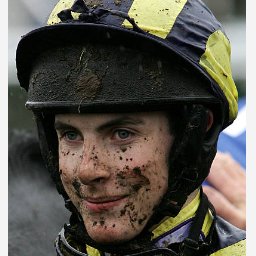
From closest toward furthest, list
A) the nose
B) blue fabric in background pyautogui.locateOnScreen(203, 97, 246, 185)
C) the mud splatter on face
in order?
the nose, the mud splatter on face, blue fabric in background pyautogui.locateOnScreen(203, 97, 246, 185)

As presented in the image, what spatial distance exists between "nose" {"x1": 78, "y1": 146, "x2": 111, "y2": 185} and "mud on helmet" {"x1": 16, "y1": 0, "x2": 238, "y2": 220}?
144 millimetres

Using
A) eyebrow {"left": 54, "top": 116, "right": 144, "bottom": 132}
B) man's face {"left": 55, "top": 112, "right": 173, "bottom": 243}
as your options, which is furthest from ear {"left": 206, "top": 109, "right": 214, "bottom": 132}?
eyebrow {"left": 54, "top": 116, "right": 144, "bottom": 132}

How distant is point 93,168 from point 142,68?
35 cm

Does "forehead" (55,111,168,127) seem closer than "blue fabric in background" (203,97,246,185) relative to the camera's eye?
Yes

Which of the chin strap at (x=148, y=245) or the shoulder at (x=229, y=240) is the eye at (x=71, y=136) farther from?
the shoulder at (x=229, y=240)

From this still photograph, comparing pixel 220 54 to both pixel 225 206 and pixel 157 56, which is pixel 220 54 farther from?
pixel 225 206

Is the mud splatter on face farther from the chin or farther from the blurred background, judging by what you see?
the blurred background

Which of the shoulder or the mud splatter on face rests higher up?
the mud splatter on face

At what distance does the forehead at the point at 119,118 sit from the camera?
2.47m

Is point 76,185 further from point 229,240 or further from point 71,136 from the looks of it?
point 229,240

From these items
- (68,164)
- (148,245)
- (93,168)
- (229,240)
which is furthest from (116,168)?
(229,240)

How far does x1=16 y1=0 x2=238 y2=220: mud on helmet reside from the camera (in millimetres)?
2465

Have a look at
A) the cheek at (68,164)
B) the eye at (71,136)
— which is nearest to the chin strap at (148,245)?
the cheek at (68,164)

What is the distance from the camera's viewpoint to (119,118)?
2.48 meters
